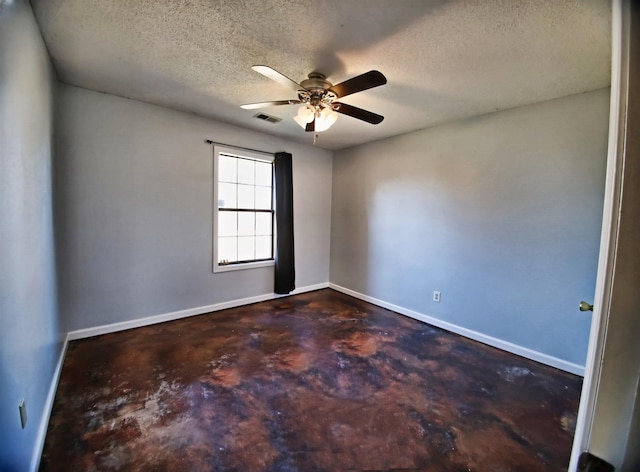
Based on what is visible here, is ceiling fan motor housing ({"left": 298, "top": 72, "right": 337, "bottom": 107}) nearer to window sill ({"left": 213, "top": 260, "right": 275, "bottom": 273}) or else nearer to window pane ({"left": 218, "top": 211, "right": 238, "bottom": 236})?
window pane ({"left": 218, "top": 211, "right": 238, "bottom": 236})

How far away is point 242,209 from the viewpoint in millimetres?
3822

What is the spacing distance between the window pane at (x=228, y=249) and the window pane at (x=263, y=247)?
35 cm

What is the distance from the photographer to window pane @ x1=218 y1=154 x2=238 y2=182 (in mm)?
3582

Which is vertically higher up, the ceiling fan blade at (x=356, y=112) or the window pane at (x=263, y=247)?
the ceiling fan blade at (x=356, y=112)

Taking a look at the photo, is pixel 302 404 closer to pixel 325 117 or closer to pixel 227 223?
pixel 325 117

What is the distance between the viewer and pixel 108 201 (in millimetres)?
2781

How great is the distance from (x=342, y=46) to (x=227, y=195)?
7.94 ft

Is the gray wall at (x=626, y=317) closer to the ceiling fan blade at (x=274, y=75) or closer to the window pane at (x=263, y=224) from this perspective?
the ceiling fan blade at (x=274, y=75)

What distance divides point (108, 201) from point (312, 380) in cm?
264

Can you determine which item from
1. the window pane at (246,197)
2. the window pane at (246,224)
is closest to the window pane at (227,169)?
the window pane at (246,197)

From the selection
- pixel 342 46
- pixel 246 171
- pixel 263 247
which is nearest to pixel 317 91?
pixel 342 46

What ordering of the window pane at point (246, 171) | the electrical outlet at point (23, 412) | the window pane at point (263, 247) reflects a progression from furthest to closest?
the window pane at point (263, 247) → the window pane at point (246, 171) → the electrical outlet at point (23, 412)

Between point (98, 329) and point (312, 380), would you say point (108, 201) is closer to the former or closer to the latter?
point (98, 329)

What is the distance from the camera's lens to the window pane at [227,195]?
3.61m
